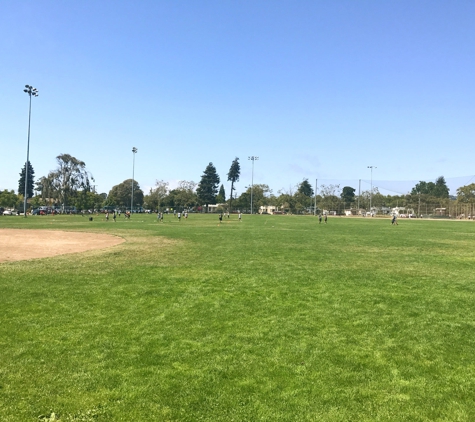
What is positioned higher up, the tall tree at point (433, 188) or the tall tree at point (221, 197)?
the tall tree at point (433, 188)

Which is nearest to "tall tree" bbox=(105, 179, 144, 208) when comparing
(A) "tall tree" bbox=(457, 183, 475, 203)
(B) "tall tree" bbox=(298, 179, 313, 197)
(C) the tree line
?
(C) the tree line

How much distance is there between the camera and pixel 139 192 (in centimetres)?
14312

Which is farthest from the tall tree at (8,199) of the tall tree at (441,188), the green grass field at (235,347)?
the tall tree at (441,188)

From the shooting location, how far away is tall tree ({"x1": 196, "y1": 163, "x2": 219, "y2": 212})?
135m

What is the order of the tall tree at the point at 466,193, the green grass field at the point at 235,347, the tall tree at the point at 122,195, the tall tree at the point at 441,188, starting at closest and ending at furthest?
1. the green grass field at the point at 235,347
2. the tall tree at the point at 466,193
3. the tall tree at the point at 122,195
4. the tall tree at the point at 441,188

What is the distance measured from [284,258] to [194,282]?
18.5 ft

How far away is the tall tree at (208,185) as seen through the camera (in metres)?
135

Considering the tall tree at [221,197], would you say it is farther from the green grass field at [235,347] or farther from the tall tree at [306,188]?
the green grass field at [235,347]

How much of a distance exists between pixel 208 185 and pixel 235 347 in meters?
131

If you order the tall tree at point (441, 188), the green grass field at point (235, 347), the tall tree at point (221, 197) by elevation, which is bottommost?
the green grass field at point (235, 347)

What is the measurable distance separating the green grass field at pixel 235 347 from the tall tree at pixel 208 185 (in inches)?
4885

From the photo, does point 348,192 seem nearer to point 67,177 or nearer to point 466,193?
point 466,193

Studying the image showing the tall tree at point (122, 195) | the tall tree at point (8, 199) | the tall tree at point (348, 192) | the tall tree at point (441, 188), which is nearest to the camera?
the tall tree at point (8, 199)

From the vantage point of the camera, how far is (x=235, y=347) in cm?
561
